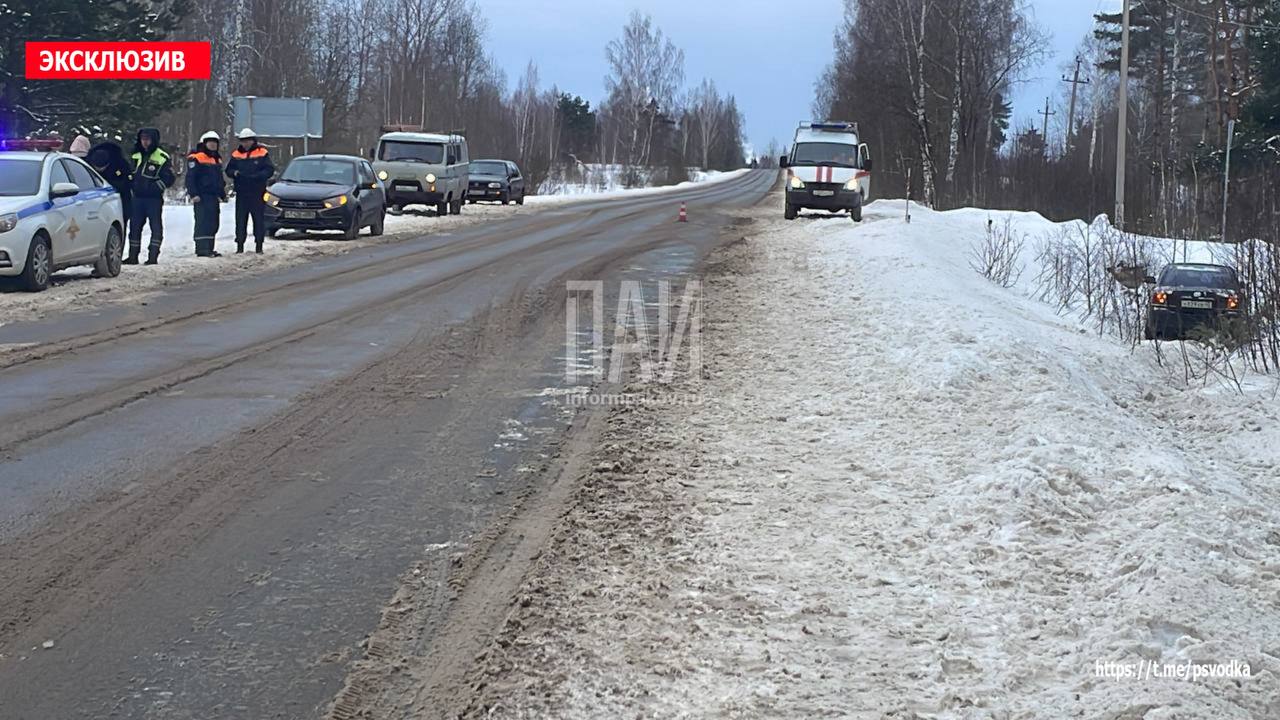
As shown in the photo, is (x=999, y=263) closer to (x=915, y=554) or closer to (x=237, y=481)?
(x=915, y=554)

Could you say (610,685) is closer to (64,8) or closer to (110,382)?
(110,382)

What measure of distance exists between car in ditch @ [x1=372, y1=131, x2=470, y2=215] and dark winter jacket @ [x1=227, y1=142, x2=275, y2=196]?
42.0 ft

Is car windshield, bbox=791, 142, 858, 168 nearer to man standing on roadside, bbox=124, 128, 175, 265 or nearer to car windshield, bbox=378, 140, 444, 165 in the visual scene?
car windshield, bbox=378, 140, 444, 165

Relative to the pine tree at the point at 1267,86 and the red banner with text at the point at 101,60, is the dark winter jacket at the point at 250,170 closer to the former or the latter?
the red banner with text at the point at 101,60

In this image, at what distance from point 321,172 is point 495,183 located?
1920 centimetres

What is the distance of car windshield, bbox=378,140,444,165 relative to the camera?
33.1 metres

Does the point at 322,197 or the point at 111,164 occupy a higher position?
the point at 111,164

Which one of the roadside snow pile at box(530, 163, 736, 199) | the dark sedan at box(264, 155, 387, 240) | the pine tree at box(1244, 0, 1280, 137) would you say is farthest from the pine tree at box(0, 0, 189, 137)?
the pine tree at box(1244, 0, 1280, 137)

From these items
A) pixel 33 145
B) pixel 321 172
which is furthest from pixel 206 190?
pixel 321 172

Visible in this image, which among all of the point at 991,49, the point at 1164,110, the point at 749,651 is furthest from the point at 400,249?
the point at 1164,110

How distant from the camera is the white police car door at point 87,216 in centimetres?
1477

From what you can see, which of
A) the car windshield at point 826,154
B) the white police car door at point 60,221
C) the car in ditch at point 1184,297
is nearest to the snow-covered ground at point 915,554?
the car in ditch at point 1184,297

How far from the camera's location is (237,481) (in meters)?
6.05

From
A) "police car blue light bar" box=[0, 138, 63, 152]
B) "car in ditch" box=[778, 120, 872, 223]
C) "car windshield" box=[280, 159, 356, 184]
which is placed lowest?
"police car blue light bar" box=[0, 138, 63, 152]
